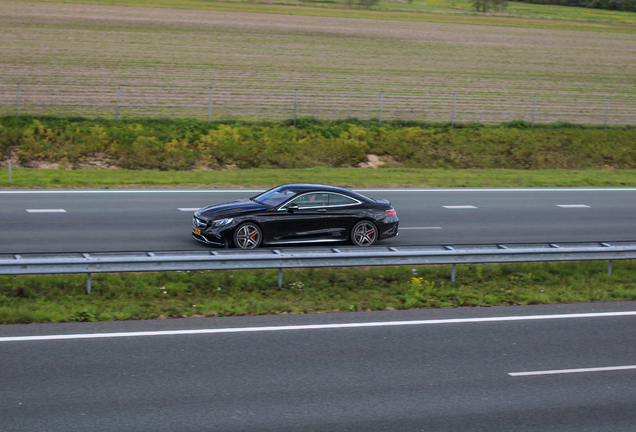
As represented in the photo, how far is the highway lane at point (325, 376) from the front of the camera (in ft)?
20.9

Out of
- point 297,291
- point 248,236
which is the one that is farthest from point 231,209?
point 297,291

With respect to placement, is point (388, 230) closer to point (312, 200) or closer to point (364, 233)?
point (364, 233)

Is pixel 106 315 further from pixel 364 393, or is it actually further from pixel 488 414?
pixel 488 414

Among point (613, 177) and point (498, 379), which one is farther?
point (613, 177)

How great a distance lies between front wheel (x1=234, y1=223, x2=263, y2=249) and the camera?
43.2 ft

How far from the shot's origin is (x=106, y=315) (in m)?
9.25

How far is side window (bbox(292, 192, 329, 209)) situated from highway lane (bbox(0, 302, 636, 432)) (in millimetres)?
4437

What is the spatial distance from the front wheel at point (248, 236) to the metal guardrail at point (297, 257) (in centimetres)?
150

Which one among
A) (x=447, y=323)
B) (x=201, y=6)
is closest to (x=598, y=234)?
(x=447, y=323)

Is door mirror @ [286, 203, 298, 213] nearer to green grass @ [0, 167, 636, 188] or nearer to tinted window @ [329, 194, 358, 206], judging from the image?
tinted window @ [329, 194, 358, 206]

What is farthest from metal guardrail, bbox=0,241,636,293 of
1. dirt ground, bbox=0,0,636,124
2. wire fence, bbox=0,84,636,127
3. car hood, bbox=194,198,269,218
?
dirt ground, bbox=0,0,636,124

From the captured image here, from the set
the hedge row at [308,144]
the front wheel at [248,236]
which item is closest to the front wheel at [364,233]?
the front wheel at [248,236]

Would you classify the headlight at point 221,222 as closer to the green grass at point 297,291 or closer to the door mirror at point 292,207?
the door mirror at point 292,207

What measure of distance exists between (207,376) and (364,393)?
5.65 feet
